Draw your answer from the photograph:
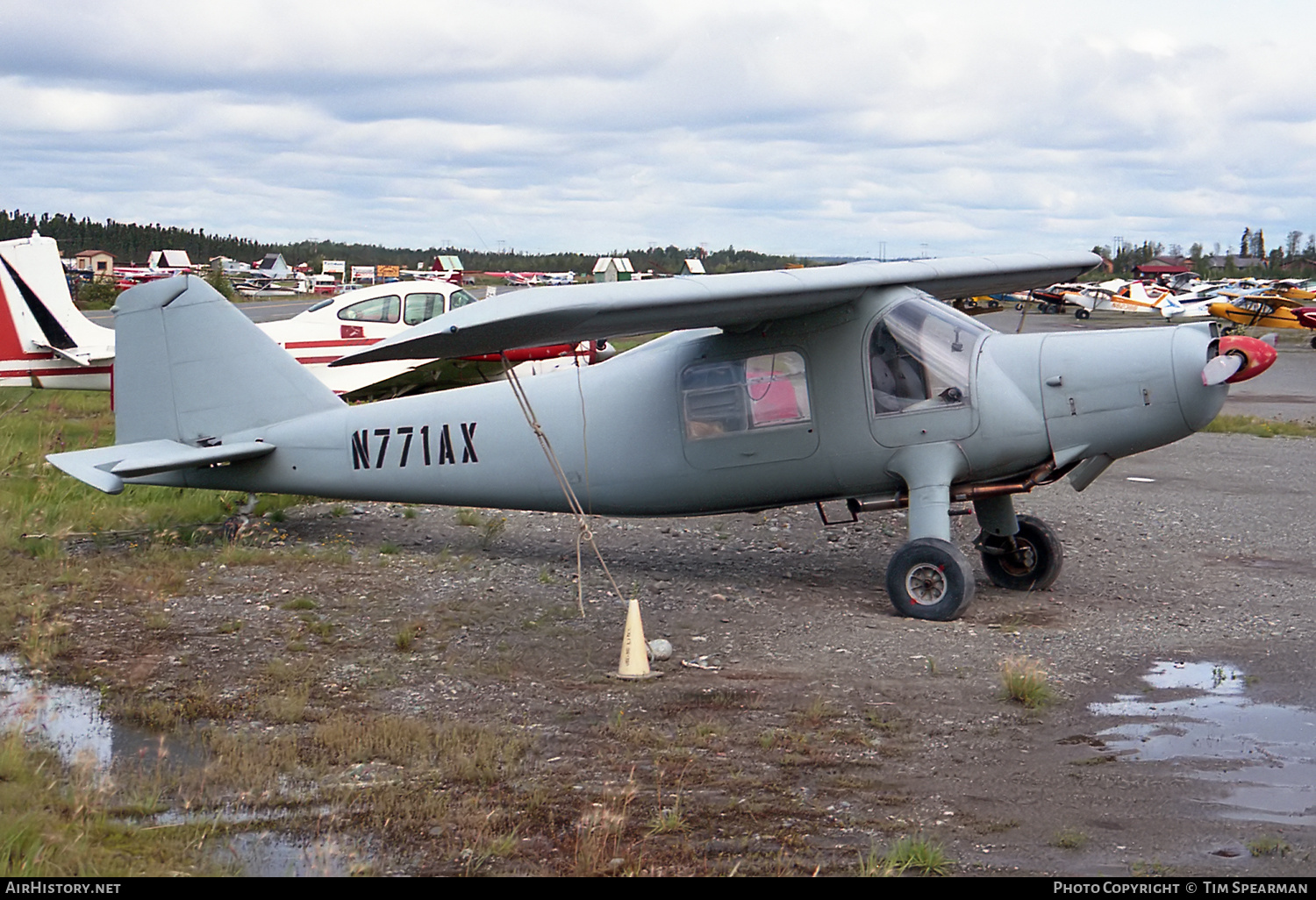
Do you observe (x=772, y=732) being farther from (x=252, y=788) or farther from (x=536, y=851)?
(x=252, y=788)

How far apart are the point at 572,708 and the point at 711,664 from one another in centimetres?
124

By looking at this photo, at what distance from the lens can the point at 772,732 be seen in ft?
20.6

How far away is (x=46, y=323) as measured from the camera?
61.6 ft

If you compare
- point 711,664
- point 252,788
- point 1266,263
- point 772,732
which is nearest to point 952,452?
point 711,664

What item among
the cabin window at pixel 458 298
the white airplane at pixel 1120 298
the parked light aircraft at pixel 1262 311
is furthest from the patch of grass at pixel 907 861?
the white airplane at pixel 1120 298

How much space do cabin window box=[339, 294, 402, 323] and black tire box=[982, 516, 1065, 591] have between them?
13.4 meters

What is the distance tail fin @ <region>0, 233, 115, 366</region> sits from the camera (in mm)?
18766

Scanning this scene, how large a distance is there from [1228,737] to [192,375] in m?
8.63

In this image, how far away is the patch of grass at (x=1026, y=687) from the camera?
6754 mm

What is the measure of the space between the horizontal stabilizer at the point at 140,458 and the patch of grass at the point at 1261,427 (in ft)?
49.2


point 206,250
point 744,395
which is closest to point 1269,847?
point 744,395

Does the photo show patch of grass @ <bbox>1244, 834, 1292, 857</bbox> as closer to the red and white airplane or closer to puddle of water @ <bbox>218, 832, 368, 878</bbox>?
puddle of water @ <bbox>218, 832, 368, 878</bbox>

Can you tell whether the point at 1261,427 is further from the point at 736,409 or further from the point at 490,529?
the point at 736,409

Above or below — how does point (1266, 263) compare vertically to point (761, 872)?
above
